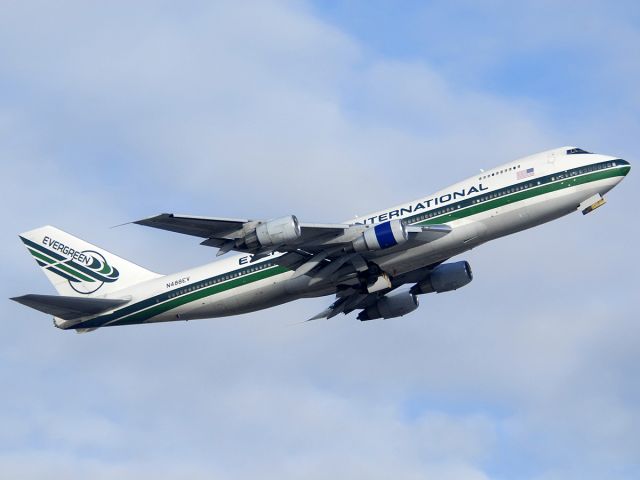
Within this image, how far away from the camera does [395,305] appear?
63.8 metres

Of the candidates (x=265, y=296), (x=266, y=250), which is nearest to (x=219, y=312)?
(x=265, y=296)

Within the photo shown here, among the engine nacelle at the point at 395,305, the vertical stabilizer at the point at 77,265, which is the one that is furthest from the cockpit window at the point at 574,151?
the vertical stabilizer at the point at 77,265

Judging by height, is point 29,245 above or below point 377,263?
above

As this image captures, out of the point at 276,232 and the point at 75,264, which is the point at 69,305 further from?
the point at 276,232

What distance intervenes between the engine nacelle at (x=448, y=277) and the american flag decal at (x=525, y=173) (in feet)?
27.6

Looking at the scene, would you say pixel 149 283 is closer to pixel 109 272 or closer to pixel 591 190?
pixel 109 272

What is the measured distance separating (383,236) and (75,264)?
21.6 metres

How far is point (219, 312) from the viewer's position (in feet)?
195

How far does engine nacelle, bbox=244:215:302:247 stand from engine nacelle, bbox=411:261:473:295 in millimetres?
13230

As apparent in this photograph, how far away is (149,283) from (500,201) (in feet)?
66.0

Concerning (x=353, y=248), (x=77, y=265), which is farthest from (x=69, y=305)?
(x=353, y=248)

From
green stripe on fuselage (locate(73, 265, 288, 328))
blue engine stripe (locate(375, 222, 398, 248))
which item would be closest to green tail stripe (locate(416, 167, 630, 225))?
blue engine stripe (locate(375, 222, 398, 248))

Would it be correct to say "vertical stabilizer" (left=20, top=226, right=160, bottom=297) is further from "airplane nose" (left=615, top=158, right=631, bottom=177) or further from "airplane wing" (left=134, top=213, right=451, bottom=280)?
"airplane nose" (left=615, top=158, right=631, bottom=177)

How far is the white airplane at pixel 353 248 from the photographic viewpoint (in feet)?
173
